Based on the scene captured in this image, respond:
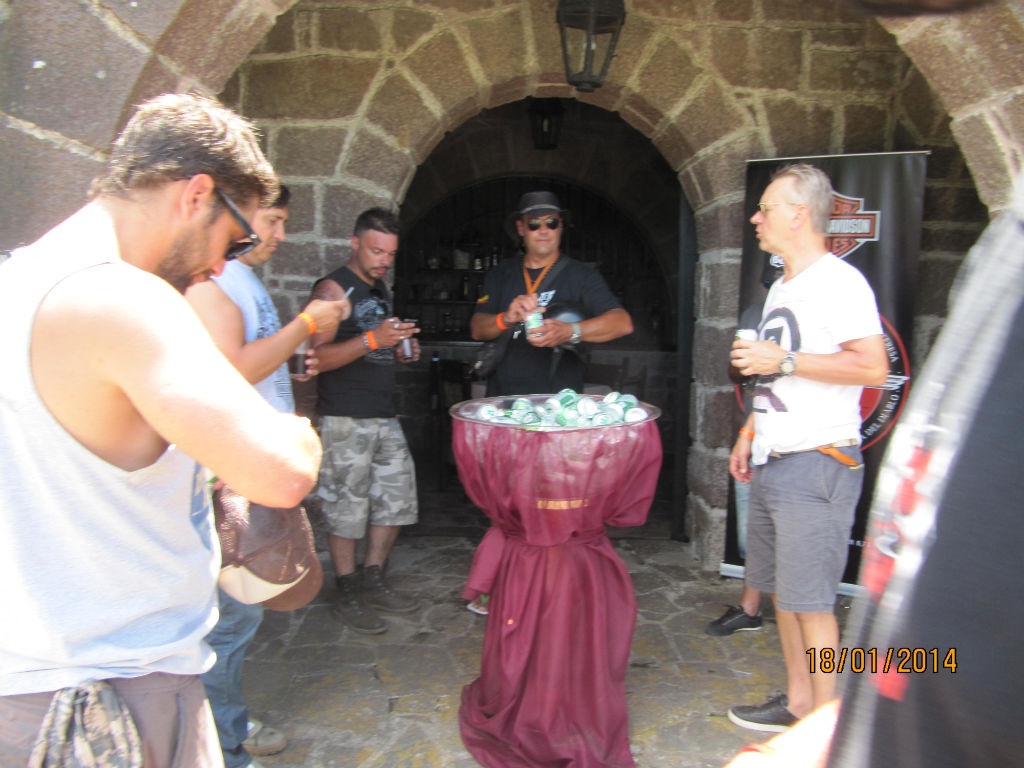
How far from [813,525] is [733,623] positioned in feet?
4.27

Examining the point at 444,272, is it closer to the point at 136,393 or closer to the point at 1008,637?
the point at 136,393

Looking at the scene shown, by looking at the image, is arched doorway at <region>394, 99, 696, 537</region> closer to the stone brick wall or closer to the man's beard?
the stone brick wall

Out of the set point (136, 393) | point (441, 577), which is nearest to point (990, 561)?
point (136, 393)

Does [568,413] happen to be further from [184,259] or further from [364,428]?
[184,259]

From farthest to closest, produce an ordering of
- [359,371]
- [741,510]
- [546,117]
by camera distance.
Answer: [546,117] < [741,510] < [359,371]

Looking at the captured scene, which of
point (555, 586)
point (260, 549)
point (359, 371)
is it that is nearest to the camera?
point (260, 549)

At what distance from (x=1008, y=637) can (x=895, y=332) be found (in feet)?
11.7

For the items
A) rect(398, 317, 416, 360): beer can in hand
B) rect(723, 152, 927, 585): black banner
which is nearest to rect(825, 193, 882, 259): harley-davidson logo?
rect(723, 152, 927, 585): black banner

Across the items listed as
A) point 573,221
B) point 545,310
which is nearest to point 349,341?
point 545,310

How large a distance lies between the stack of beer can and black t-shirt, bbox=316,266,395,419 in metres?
0.99

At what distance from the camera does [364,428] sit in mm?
3582

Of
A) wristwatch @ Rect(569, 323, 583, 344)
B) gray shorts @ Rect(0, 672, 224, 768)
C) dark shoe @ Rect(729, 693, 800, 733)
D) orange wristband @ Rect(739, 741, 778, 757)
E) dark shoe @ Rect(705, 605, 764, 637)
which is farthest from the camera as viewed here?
dark shoe @ Rect(705, 605, 764, 637)

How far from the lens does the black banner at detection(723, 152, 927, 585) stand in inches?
142

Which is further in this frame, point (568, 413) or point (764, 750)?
point (568, 413)
